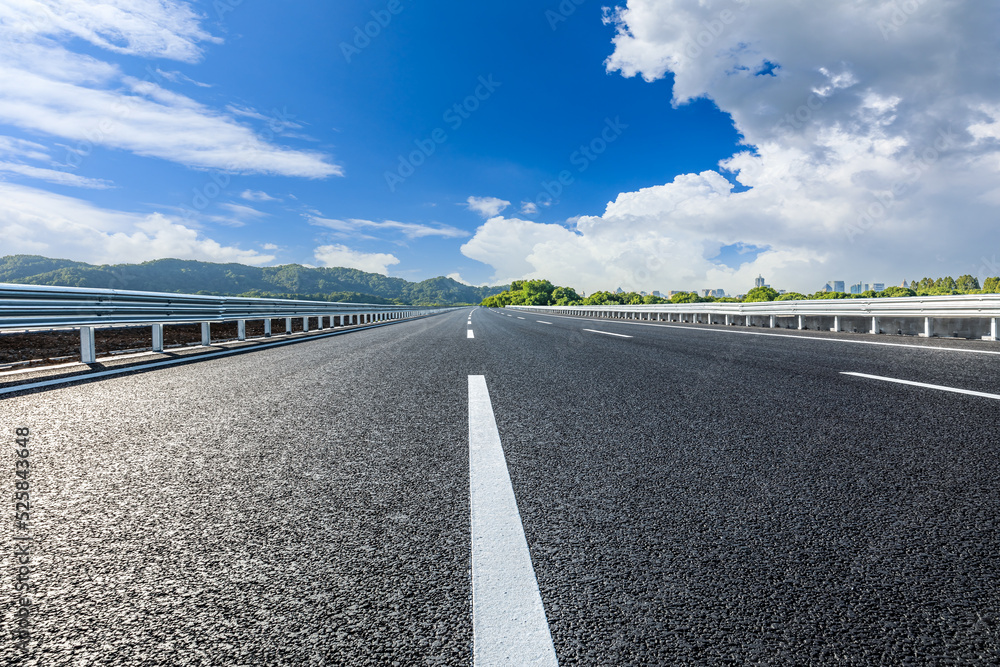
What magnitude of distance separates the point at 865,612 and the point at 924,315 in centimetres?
1316

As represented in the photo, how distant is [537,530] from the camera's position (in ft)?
5.95

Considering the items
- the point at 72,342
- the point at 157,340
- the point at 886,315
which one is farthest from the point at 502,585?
the point at 886,315

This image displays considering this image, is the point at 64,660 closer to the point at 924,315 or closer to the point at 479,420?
the point at 479,420

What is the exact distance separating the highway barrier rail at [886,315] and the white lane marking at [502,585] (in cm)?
1244

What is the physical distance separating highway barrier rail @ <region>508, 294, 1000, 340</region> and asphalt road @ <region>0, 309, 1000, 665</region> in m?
8.85

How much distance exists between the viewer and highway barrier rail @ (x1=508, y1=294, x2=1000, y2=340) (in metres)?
10.1

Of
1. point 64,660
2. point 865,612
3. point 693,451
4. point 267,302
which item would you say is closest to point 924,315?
point 693,451

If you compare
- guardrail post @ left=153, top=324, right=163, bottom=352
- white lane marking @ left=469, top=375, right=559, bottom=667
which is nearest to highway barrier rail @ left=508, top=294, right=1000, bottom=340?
white lane marking @ left=469, top=375, right=559, bottom=667

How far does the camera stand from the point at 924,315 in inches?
434

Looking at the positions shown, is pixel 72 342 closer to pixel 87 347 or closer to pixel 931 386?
pixel 87 347

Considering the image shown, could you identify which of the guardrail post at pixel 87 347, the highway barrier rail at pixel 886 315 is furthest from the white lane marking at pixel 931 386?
the guardrail post at pixel 87 347

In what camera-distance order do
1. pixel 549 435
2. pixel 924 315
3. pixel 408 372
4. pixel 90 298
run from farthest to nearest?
pixel 924 315 → pixel 90 298 → pixel 408 372 → pixel 549 435

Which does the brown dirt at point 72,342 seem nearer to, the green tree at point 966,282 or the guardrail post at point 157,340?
the guardrail post at point 157,340

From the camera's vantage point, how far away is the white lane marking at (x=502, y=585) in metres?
1.19
